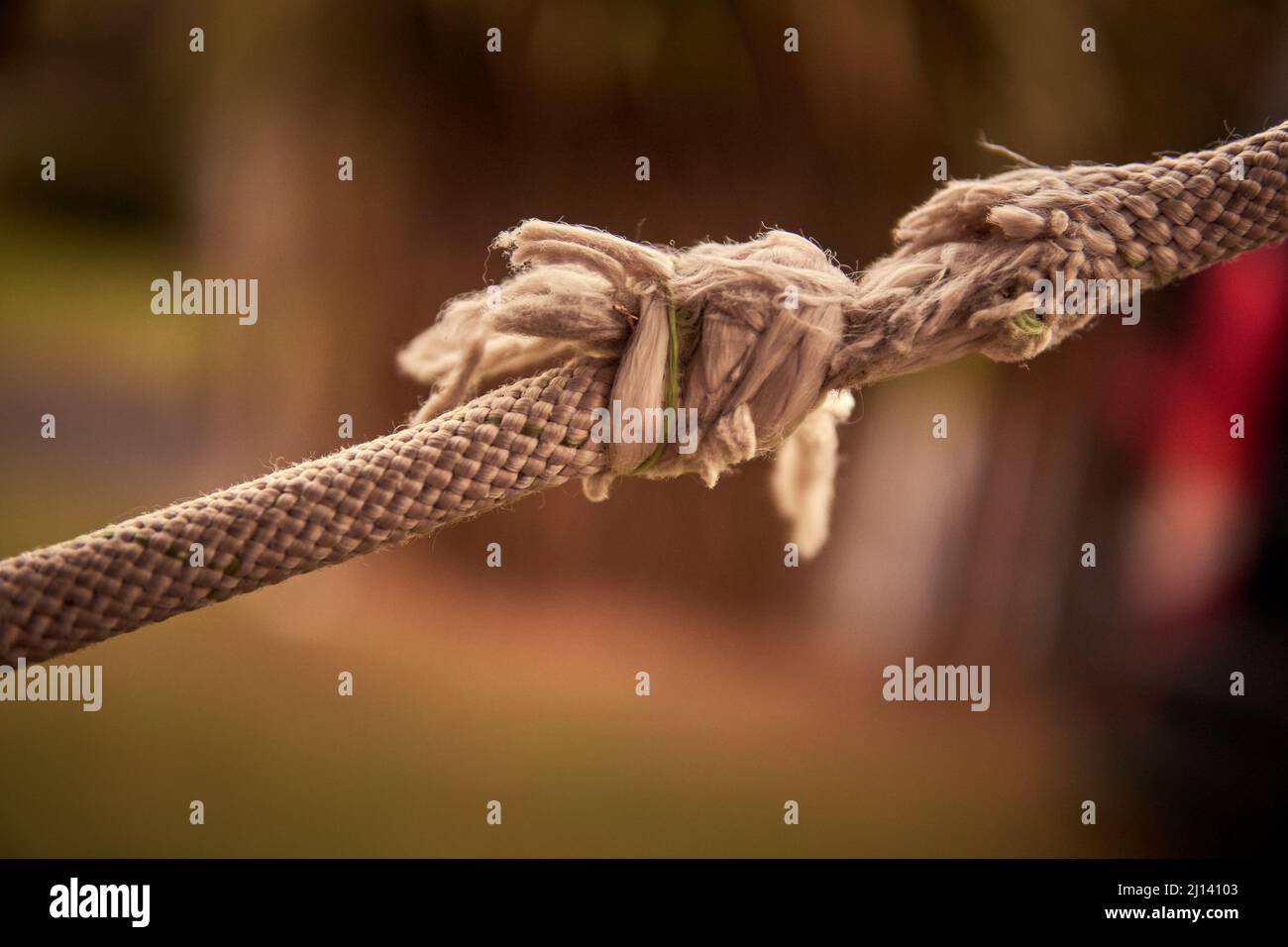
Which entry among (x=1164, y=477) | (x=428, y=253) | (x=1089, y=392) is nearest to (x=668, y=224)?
(x=428, y=253)

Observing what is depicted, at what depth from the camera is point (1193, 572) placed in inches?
44.0

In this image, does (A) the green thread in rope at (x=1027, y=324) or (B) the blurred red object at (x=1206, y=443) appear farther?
(B) the blurred red object at (x=1206, y=443)

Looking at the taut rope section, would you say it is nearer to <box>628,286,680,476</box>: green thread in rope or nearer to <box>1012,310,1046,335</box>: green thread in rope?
<box>628,286,680,476</box>: green thread in rope

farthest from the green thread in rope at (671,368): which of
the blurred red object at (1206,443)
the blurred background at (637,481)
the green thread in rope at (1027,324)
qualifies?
the blurred red object at (1206,443)

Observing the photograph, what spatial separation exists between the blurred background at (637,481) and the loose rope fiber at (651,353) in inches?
32.1

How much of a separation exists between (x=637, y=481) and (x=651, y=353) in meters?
0.90

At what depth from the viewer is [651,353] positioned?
0.41 meters

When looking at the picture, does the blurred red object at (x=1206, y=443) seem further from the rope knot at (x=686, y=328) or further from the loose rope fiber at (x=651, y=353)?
the rope knot at (x=686, y=328)

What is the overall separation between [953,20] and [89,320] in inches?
49.8

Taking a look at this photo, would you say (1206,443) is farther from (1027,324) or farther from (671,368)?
(671,368)

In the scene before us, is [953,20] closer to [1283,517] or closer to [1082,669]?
[1283,517]

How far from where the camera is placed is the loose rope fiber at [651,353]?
0.40 meters

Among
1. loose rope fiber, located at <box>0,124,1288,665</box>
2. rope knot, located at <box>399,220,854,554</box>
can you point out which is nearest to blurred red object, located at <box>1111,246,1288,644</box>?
loose rope fiber, located at <box>0,124,1288,665</box>

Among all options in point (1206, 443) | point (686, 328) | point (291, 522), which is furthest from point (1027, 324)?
point (1206, 443)
